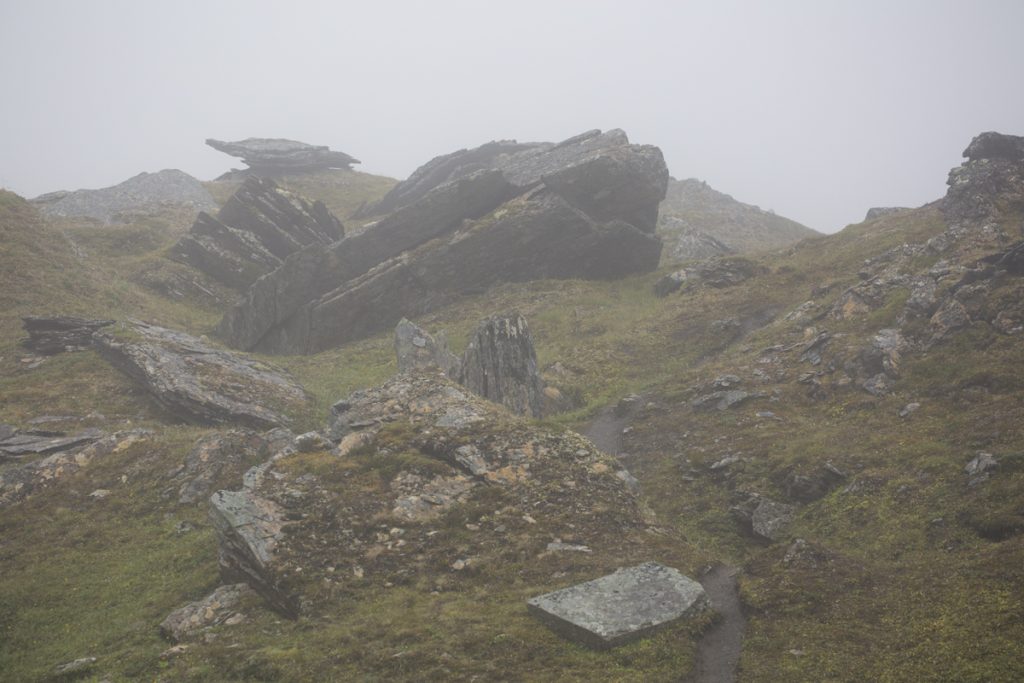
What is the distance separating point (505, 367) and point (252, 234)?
1645 inches

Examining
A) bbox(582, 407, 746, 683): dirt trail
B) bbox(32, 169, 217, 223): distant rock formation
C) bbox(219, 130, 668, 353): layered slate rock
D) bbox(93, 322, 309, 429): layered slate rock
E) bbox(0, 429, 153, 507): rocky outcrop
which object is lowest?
bbox(582, 407, 746, 683): dirt trail

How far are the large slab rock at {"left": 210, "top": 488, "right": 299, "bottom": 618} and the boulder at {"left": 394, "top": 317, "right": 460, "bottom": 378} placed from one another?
18.3 metres

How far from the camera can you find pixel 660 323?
47719mm

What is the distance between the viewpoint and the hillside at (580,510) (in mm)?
12438

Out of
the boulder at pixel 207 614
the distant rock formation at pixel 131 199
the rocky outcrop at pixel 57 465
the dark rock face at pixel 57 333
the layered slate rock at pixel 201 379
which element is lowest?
the boulder at pixel 207 614

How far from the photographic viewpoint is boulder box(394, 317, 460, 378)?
3556 cm

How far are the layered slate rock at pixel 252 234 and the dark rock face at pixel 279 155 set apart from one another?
45.4 m

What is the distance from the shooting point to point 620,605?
13.4 meters

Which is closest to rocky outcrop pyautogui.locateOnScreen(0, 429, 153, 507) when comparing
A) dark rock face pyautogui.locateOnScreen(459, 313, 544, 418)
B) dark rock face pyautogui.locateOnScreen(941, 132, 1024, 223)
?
dark rock face pyautogui.locateOnScreen(459, 313, 544, 418)

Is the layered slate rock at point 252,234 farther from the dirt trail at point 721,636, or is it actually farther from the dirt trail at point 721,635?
the dirt trail at point 721,636

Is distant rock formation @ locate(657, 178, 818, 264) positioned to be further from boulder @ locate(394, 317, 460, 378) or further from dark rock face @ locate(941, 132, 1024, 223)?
boulder @ locate(394, 317, 460, 378)

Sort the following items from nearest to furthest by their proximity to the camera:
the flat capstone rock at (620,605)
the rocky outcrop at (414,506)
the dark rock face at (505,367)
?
the flat capstone rock at (620,605), the rocky outcrop at (414,506), the dark rock face at (505,367)

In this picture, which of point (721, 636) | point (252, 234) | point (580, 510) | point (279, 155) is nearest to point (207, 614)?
point (580, 510)

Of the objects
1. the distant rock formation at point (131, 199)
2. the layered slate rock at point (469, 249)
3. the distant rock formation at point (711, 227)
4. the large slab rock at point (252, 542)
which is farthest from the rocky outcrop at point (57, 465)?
the distant rock formation at point (131, 199)
